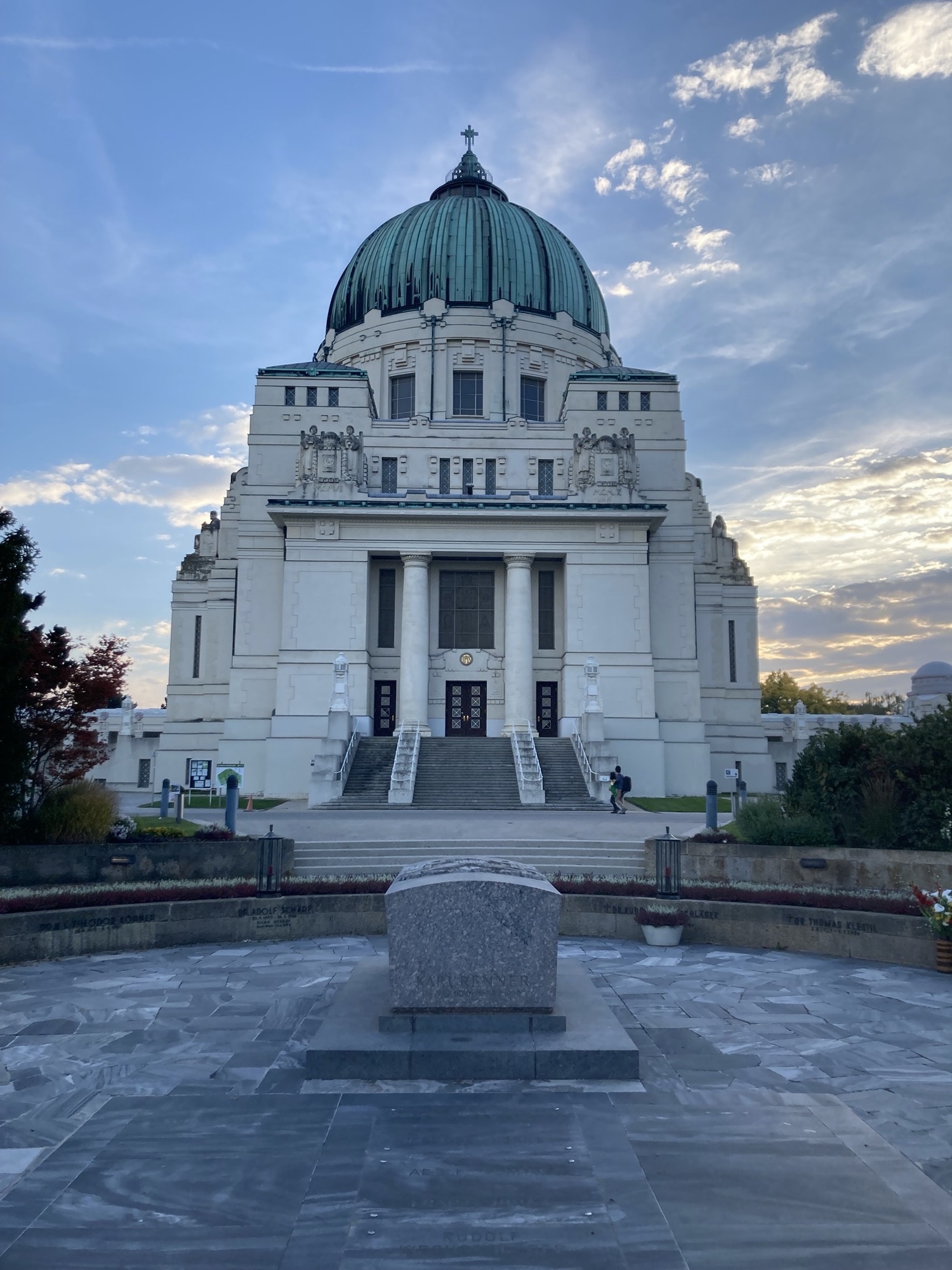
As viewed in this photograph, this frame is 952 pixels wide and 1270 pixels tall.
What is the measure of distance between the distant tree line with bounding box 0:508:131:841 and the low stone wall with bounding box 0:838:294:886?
1.11 metres

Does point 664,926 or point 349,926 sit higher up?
point 664,926

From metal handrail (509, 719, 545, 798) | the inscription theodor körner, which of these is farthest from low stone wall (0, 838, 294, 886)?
metal handrail (509, 719, 545, 798)

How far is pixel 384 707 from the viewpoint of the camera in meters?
41.6

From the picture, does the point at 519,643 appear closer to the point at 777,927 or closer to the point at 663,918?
the point at 663,918

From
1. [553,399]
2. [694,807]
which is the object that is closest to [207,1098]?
[694,807]

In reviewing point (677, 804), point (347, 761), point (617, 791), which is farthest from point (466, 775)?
point (677, 804)

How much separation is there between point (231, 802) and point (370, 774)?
1144cm

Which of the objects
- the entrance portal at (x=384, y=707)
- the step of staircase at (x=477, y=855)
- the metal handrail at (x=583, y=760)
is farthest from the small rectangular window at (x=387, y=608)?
the step of staircase at (x=477, y=855)

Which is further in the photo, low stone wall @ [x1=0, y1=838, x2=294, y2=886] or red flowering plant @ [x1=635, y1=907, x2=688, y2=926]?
low stone wall @ [x1=0, y1=838, x2=294, y2=886]

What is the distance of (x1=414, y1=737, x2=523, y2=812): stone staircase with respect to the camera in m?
31.8

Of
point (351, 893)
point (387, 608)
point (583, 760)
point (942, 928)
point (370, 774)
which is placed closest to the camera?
point (942, 928)

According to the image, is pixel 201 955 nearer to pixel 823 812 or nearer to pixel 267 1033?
pixel 267 1033

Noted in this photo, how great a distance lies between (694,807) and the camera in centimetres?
3431

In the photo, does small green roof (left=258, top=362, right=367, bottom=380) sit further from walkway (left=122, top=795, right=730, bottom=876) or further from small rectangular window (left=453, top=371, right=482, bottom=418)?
walkway (left=122, top=795, right=730, bottom=876)
